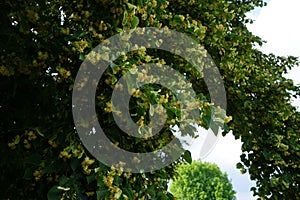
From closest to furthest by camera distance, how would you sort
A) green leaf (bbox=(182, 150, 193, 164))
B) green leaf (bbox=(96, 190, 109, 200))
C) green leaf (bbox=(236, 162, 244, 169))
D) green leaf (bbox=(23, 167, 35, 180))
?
green leaf (bbox=(96, 190, 109, 200)) < green leaf (bbox=(23, 167, 35, 180)) < green leaf (bbox=(182, 150, 193, 164)) < green leaf (bbox=(236, 162, 244, 169))

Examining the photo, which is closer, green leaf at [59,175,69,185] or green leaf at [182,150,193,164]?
green leaf at [59,175,69,185]

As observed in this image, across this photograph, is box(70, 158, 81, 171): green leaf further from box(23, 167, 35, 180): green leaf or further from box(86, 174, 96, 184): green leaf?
box(23, 167, 35, 180): green leaf

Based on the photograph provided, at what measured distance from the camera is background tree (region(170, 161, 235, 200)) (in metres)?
13.6

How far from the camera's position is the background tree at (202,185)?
44.7 feet

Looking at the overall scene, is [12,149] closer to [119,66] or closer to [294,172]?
[119,66]

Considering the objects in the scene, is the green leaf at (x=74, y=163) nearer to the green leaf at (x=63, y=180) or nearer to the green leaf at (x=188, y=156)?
the green leaf at (x=63, y=180)

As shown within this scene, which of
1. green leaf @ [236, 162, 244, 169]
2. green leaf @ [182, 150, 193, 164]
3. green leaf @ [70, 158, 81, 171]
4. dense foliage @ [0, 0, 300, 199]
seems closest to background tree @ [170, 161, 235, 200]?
green leaf @ [236, 162, 244, 169]

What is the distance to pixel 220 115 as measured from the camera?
2139 millimetres

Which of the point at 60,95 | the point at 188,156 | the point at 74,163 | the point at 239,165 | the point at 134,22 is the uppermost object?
the point at 239,165

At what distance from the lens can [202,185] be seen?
13.8 meters

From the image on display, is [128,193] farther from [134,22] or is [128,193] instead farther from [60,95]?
[134,22]

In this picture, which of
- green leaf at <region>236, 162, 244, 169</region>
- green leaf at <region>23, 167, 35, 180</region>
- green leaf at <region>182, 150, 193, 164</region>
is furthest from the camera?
→ green leaf at <region>236, 162, 244, 169</region>

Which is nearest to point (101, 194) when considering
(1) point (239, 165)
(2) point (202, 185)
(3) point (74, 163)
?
(3) point (74, 163)

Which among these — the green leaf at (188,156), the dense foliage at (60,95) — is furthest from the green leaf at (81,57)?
the green leaf at (188,156)
